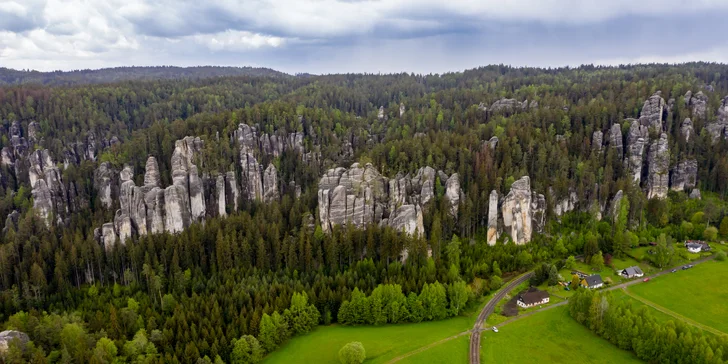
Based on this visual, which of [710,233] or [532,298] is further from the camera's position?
[710,233]

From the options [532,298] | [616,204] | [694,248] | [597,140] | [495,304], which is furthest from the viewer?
[597,140]

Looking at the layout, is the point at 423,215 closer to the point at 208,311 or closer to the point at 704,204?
the point at 208,311

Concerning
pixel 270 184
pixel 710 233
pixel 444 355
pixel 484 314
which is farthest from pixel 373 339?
pixel 710 233

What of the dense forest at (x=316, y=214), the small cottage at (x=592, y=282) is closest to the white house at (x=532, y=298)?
the dense forest at (x=316, y=214)

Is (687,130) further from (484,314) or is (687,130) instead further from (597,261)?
(484,314)

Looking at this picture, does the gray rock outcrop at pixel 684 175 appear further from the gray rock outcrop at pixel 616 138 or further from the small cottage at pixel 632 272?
the small cottage at pixel 632 272

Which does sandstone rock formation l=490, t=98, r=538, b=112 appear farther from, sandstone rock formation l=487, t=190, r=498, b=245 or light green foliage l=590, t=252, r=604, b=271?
light green foliage l=590, t=252, r=604, b=271
